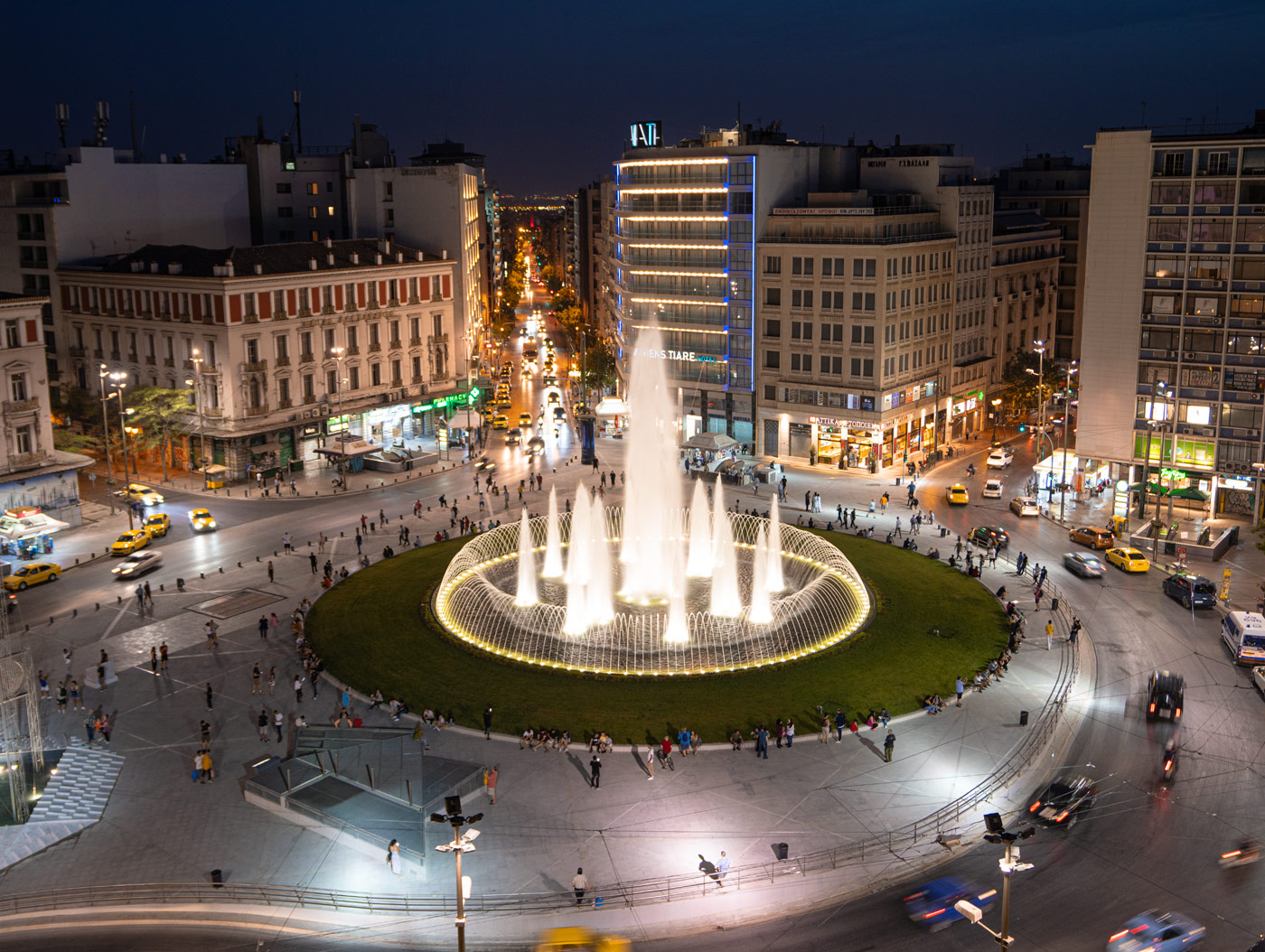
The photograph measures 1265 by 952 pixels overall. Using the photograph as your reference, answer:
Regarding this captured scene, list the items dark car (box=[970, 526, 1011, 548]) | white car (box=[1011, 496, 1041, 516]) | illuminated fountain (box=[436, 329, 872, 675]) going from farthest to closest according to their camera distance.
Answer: white car (box=[1011, 496, 1041, 516]) < dark car (box=[970, 526, 1011, 548]) < illuminated fountain (box=[436, 329, 872, 675])

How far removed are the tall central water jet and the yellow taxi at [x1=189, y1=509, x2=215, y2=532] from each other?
28381mm

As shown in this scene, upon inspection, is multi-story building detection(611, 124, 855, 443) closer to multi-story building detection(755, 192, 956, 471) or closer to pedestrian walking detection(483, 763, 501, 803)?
multi-story building detection(755, 192, 956, 471)

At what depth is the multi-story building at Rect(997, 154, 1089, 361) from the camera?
120562 millimetres

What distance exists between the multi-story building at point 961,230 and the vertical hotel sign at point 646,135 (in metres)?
18.8

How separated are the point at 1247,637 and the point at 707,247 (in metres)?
55.3

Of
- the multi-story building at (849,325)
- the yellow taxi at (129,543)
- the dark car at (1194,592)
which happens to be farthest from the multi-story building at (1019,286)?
the yellow taxi at (129,543)

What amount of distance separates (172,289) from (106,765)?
52152 mm

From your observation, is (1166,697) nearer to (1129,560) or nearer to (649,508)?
(1129,560)

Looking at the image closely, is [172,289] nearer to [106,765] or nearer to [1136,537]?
[106,765]

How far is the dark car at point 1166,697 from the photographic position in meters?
44.2

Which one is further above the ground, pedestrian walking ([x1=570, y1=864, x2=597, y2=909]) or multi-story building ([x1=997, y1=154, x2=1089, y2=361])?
multi-story building ([x1=997, y1=154, x2=1089, y2=361])

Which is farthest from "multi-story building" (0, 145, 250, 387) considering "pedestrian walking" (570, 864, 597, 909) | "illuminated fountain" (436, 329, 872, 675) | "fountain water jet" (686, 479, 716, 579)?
"pedestrian walking" (570, 864, 597, 909)

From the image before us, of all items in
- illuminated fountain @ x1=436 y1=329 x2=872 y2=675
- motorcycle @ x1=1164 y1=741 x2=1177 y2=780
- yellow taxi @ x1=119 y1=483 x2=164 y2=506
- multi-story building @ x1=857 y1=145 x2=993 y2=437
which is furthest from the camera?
multi-story building @ x1=857 y1=145 x2=993 y2=437

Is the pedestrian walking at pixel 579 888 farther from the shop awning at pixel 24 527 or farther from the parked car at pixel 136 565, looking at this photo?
the shop awning at pixel 24 527
